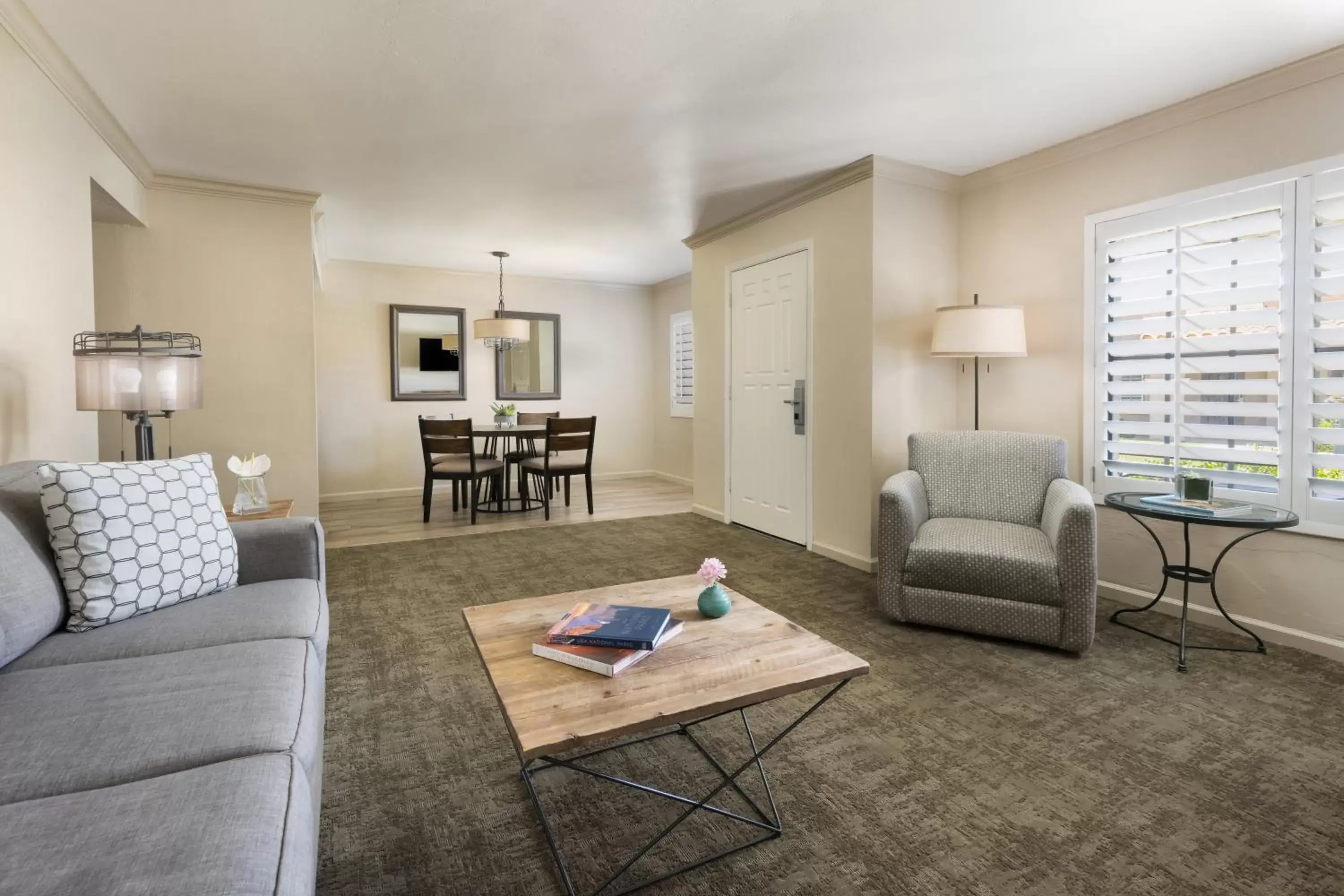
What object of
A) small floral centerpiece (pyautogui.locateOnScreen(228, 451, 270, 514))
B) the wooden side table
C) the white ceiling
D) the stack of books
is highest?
the white ceiling

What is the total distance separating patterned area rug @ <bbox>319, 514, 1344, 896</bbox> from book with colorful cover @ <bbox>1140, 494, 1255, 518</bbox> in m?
0.58

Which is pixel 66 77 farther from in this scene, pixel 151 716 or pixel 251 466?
pixel 151 716

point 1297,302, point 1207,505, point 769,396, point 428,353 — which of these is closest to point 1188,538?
point 1207,505

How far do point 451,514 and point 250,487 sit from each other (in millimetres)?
2978

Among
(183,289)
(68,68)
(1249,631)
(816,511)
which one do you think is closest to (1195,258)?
(1249,631)

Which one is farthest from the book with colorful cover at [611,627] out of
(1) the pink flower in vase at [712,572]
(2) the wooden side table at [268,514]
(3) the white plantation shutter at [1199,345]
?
(3) the white plantation shutter at [1199,345]

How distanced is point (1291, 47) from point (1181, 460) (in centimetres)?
166

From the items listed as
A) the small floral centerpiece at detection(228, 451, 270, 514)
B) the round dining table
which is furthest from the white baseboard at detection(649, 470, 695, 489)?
the small floral centerpiece at detection(228, 451, 270, 514)

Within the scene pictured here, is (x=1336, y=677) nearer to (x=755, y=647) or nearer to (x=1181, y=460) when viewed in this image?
(x=1181, y=460)

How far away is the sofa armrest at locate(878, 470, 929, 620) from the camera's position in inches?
114

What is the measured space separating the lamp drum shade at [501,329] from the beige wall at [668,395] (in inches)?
82.3

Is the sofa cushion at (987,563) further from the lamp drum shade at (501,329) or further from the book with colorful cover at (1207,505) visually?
the lamp drum shade at (501,329)

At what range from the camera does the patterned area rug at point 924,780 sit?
1.46 m

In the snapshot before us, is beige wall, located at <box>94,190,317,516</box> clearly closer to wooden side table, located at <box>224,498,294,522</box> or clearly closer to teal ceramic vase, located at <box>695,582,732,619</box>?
wooden side table, located at <box>224,498,294,522</box>
